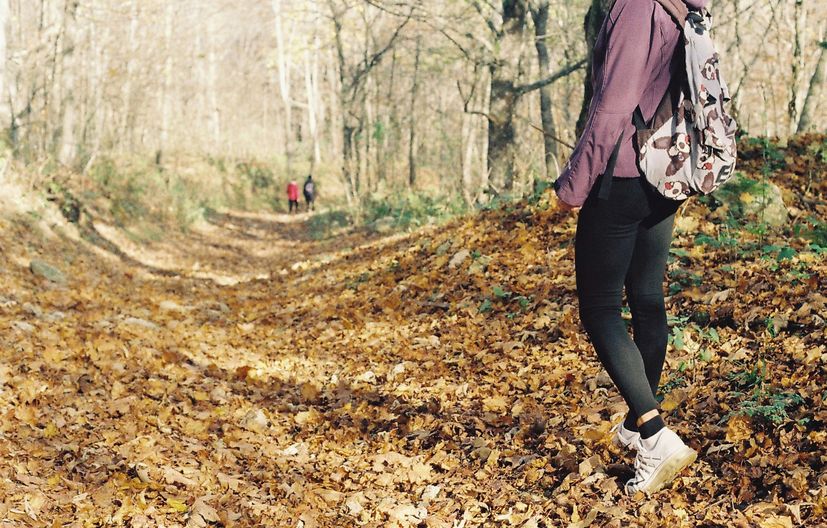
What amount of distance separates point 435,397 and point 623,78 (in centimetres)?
272

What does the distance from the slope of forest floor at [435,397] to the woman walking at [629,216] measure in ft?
1.56

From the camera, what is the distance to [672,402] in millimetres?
3605

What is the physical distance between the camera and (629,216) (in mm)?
2547

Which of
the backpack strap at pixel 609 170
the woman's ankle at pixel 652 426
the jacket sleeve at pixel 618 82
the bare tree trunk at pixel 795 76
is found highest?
the bare tree trunk at pixel 795 76

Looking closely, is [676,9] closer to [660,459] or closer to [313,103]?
[660,459]

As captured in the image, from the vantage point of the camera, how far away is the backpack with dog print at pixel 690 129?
2.47 meters

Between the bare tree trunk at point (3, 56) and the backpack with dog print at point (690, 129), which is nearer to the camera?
the backpack with dog print at point (690, 129)

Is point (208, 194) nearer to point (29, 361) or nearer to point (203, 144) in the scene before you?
point (203, 144)

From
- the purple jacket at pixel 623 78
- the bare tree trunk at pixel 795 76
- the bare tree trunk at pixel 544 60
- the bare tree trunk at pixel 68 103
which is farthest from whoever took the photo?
the bare tree trunk at pixel 68 103

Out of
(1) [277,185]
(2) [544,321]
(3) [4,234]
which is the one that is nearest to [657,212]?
(2) [544,321]

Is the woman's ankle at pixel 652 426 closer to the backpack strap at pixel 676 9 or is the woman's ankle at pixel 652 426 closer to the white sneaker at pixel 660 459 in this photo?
the white sneaker at pixel 660 459

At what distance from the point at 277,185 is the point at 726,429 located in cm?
2922

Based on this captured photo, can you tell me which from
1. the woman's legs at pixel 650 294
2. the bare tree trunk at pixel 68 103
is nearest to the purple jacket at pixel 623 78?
the woman's legs at pixel 650 294

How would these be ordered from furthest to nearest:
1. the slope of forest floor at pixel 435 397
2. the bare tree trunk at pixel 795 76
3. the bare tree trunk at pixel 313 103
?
the bare tree trunk at pixel 313 103 → the bare tree trunk at pixel 795 76 → the slope of forest floor at pixel 435 397
